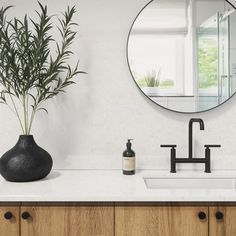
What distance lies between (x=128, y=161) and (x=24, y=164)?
58cm

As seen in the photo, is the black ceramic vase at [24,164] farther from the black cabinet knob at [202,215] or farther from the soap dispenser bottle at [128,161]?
the black cabinet knob at [202,215]

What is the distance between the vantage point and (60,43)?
2068 millimetres

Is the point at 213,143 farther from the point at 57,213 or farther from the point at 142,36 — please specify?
the point at 57,213

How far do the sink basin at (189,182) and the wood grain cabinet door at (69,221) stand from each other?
0.47 metres

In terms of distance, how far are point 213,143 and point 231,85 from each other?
384 millimetres

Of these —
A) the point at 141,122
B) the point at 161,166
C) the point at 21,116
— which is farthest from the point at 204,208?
the point at 21,116

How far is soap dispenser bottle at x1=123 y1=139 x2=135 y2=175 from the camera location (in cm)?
190

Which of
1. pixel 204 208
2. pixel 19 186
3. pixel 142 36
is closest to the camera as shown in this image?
pixel 204 208

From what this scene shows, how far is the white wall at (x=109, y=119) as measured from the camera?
208 cm

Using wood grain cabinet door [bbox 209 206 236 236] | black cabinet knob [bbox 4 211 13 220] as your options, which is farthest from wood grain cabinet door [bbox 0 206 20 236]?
wood grain cabinet door [bbox 209 206 236 236]

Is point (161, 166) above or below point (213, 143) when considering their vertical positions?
below

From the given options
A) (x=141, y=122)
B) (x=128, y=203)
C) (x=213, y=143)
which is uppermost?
(x=141, y=122)

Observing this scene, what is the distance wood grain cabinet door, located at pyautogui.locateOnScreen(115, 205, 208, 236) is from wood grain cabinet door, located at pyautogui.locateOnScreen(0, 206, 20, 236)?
466 mm

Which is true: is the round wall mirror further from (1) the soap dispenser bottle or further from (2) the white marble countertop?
(2) the white marble countertop
